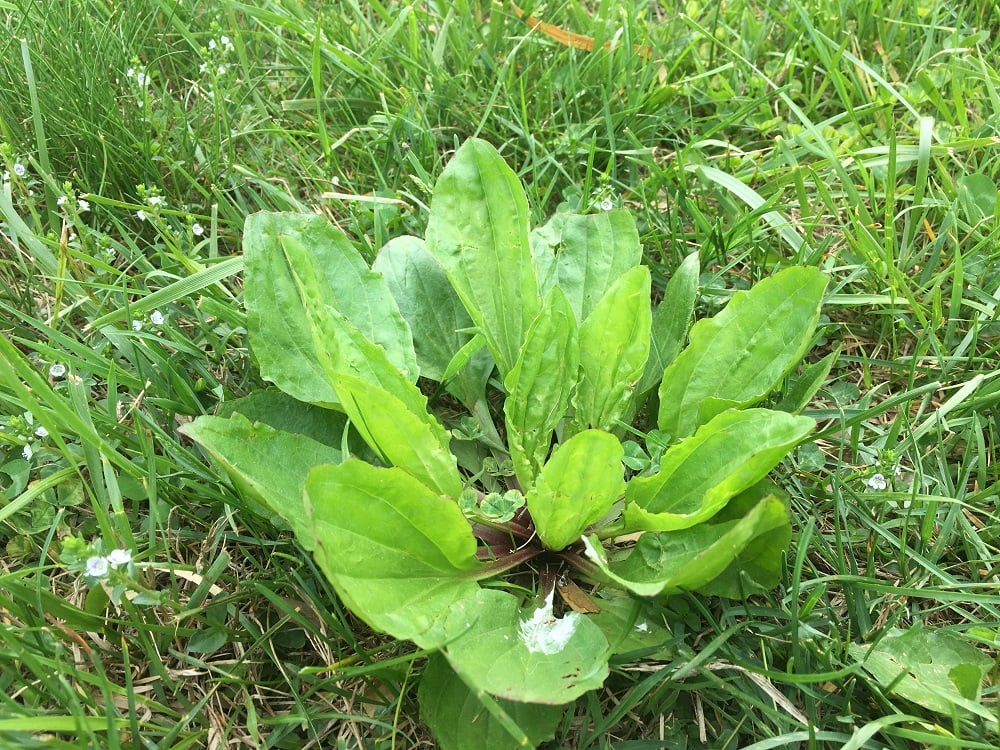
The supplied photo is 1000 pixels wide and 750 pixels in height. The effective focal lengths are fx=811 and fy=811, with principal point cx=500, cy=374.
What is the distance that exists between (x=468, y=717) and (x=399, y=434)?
1.79 feet

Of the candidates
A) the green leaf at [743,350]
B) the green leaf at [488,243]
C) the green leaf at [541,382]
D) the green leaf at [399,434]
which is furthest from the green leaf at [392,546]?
the green leaf at [743,350]

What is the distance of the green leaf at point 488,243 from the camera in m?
1.90

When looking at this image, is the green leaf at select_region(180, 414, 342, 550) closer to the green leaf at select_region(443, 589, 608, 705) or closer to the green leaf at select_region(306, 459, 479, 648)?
the green leaf at select_region(306, 459, 479, 648)

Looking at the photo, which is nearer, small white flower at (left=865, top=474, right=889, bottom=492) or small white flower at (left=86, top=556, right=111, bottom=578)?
small white flower at (left=86, top=556, right=111, bottom=578)

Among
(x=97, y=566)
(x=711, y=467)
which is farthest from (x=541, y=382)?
(x=97, y=566)

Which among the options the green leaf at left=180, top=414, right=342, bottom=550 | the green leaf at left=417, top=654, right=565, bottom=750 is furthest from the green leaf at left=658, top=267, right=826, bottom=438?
the green leaf at left=180, top=414, right=342, bottom=550

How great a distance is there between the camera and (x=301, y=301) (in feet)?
5.94

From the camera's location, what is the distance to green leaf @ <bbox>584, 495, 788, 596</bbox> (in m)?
1.35

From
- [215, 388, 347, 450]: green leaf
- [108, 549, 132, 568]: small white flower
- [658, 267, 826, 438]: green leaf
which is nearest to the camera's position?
[108, 549, 132, 568]: small white flower

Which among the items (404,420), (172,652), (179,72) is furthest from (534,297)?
(179,72)

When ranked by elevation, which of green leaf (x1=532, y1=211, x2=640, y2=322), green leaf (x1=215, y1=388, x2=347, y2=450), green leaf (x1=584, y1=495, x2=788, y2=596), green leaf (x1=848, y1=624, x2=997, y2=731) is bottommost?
green leaf (x1=848, y1=624, x2=997, y2=731)

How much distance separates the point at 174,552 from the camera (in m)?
1.81

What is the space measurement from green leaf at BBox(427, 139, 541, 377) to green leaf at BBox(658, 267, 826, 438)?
381 millimetres

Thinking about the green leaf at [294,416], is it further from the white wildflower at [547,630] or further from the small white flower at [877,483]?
the small white flower at [877,483]
